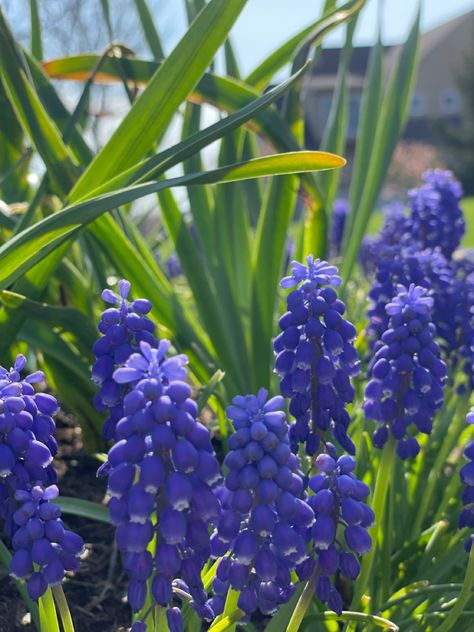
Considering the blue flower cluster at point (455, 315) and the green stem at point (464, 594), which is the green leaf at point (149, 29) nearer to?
the blue flower cluster at point (455, 315)

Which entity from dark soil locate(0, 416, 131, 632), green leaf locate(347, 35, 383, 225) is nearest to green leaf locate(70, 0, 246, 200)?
dark soil locate(0, 416, 131, 632)

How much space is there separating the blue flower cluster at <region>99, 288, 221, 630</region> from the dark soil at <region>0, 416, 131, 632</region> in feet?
3.29

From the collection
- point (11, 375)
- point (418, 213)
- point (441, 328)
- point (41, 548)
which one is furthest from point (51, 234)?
point (418, 213)

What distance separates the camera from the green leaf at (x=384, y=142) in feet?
11.5

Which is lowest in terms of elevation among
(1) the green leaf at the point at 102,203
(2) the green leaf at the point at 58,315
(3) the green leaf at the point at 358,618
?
(3) the green leaf at the point at 358,618

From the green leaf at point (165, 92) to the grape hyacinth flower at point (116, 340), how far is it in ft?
2.93

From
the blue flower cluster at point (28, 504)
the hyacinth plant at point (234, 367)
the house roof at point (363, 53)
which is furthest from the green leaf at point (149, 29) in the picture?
the house roof at point (363, 53)

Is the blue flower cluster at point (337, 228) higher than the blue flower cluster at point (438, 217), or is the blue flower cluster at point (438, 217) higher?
the blue flower cluster at point (337, 228)

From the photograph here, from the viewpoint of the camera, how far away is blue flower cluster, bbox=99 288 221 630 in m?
1.20

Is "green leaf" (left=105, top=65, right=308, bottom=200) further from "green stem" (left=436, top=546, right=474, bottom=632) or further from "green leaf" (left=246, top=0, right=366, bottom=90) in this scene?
"green stem" (left=436, top=546, right=474, bottom=632)

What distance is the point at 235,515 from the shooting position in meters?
1.34

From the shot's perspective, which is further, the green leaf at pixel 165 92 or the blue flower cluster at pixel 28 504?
the green leaf at pixel 165 92

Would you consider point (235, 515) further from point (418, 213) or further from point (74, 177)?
point (418, 213)

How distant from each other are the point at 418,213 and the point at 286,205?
0.59 m
